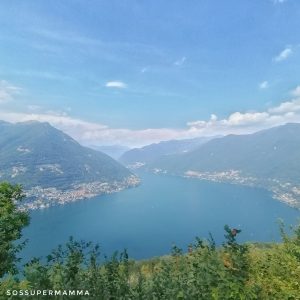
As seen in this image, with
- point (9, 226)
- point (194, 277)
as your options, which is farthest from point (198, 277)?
point (9, 226)

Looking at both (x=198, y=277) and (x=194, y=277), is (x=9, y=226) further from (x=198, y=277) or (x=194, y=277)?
(x=198, y=277)

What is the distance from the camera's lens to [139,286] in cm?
1016

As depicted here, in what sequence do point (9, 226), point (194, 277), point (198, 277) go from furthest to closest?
point (9, 226) → point (194, 277) → point (198, 277)

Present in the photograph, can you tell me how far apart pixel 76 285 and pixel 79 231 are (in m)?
170

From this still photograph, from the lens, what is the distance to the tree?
45.8ft

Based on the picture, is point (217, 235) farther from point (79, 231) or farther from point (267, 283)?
point (267, 283)

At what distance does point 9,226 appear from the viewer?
15484 mm

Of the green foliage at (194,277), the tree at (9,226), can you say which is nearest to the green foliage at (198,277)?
the green foliage at (194,277)

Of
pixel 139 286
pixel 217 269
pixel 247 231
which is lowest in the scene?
pixel 247 231

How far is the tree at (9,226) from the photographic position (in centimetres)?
1397

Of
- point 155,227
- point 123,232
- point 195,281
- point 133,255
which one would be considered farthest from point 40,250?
point 195,281

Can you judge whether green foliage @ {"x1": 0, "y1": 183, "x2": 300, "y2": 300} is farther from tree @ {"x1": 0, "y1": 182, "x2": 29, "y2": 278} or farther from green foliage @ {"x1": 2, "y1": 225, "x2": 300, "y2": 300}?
tree @ {"x1": 0, "y1": 182, "x2": 29, "y2": 278}

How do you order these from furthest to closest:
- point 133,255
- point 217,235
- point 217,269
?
point 217,235 → point 133,255 → point 217,269

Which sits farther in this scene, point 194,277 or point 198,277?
point 194,277
